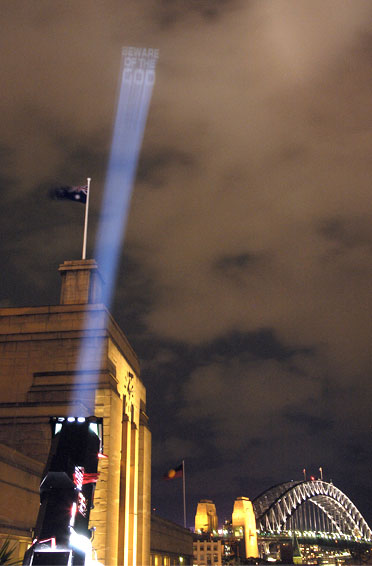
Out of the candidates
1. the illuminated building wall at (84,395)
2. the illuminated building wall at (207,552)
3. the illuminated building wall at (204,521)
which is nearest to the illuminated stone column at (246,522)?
the illuminated building wall at (207,552)

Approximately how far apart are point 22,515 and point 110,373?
14.4m

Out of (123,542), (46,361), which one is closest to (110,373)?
(46,361)

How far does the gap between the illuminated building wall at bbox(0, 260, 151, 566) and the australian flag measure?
5769mm

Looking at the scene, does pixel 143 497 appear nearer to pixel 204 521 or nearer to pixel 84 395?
pixel 84 395

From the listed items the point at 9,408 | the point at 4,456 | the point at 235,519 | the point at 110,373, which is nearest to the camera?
the point at 4,456

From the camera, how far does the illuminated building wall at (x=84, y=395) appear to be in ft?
133

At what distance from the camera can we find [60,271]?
5128cm

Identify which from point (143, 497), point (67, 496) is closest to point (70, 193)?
point (143, 497)

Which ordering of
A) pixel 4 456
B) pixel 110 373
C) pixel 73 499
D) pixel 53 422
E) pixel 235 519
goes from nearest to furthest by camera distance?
pixel 73 499 < pixel 53 422 < pixel 4 456 < pixel 110 373 < pixel 235 519

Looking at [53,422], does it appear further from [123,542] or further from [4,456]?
[123,542]

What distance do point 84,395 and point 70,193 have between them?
18403 mm

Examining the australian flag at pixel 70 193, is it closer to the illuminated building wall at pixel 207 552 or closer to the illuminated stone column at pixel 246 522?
the illuminated building wall at pixel 207 552

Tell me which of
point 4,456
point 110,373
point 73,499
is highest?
point 110,373

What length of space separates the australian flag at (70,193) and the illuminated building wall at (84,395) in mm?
5769
